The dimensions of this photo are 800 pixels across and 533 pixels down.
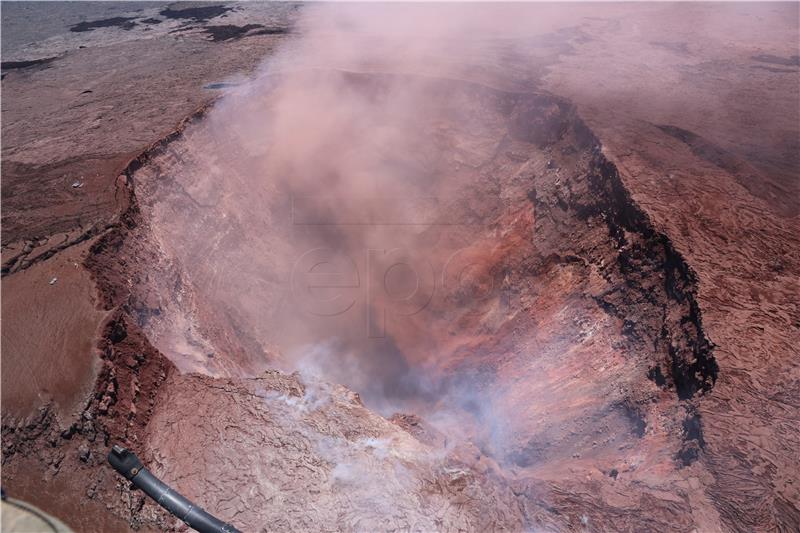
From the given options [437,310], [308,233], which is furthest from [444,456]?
[308,233]

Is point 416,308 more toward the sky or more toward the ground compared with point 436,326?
more toward the sky

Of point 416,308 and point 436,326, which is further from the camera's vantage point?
point 416,308

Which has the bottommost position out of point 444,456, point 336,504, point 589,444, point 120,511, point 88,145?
point 589,444

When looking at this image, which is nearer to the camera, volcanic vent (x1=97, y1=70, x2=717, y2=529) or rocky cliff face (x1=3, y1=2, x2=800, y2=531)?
rocky cliff face (x1=3, y1=2, x2=800, y2=531)

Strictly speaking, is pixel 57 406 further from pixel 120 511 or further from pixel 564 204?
pixel 564 204

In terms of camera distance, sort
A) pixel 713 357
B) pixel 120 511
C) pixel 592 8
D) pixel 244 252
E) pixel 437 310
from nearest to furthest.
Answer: pixel 120 511 < pixel 713 357 < pixel 244 252 < pixel 437 310 < pixel 592 8

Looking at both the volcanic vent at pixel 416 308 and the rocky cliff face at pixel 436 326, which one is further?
the volcanic vent at pixel 416 308

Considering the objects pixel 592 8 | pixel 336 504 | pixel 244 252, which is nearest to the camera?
pixel 336 504

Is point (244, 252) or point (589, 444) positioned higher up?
point (244, 252)
